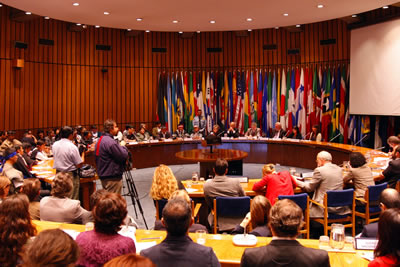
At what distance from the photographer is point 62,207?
3.70 metres

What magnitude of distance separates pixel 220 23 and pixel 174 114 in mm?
3660

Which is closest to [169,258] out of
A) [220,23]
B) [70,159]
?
[70,159]

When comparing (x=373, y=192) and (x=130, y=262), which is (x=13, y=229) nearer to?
(x=130, y=262)

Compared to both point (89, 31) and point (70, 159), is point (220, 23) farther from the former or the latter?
point (70, 159)

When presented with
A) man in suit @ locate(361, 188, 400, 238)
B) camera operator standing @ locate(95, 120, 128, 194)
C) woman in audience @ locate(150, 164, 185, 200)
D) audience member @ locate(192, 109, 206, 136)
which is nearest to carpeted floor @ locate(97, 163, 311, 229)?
camera operator standing @ locate(95, 120, 128, 194)

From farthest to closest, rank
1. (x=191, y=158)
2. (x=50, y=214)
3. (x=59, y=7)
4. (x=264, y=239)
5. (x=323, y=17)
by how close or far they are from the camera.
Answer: (x=323, y=17), (x=59, y=7), (x=191, y=158), (x=50, y=214), (x=264, y=239)

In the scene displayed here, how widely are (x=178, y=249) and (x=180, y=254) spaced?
0.03m

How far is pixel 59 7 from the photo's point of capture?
9.08 m

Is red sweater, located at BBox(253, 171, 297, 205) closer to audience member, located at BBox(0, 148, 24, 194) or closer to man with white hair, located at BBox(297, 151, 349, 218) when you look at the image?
→ man with white hair, located at BBox(297, 151, 349, 218)

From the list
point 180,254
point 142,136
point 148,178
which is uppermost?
point 142,136

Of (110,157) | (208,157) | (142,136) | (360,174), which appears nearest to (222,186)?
(110,157)

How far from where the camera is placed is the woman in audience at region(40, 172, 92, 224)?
3674 mm

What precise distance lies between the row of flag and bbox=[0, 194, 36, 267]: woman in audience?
967 centimetres

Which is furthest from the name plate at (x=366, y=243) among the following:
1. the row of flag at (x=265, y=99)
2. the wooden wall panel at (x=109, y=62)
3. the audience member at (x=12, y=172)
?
the wooden wall panel at (x=109, y=62)
